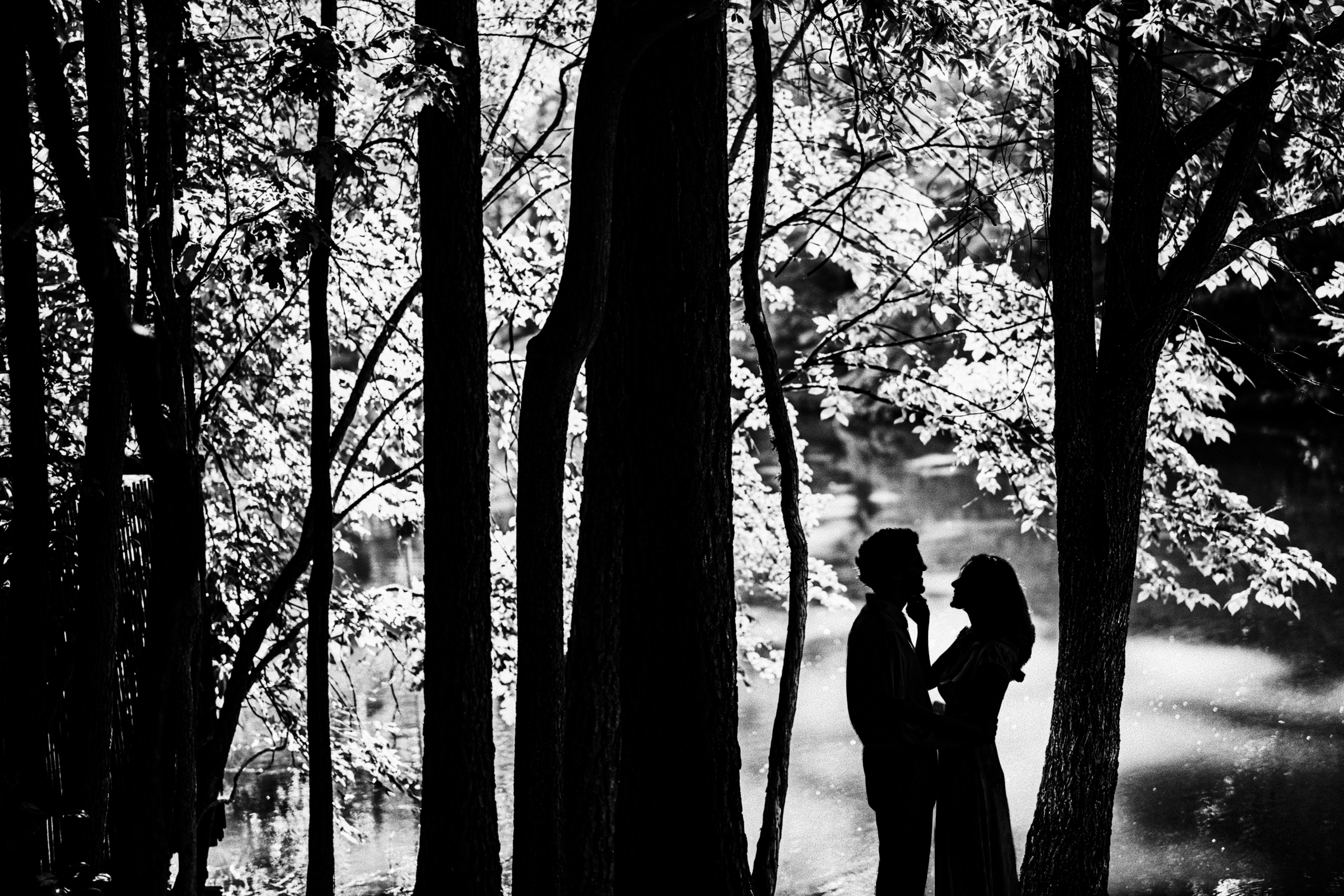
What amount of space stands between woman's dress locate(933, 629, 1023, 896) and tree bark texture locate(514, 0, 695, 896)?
1328mm

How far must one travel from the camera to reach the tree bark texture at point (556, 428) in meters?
3.76

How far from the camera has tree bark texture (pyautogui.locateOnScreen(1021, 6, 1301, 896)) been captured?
5.89m

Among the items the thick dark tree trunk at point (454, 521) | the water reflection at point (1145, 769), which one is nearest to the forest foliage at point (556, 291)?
the thick dark tree trunk at point (454, 521)

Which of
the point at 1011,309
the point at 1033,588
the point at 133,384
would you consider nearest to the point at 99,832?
Answer: the point at 133,384

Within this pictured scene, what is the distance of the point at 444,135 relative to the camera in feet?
15.9

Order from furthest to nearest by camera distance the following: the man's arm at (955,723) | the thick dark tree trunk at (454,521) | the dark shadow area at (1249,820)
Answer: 1. the dark shadow area at (1249,820)
2. the thick dark tree trunk at (454,521)
3. the man's arm at (955,723)

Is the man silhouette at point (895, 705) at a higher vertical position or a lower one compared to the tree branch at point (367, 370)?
lower

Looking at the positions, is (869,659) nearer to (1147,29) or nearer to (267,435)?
(1147,29)

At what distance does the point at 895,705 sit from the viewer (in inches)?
154

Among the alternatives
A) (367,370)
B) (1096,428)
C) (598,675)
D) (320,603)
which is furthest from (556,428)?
(1096,428)

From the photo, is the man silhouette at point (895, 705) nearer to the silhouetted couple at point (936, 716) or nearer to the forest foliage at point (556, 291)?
the silhouetted couple at point (936, 716)

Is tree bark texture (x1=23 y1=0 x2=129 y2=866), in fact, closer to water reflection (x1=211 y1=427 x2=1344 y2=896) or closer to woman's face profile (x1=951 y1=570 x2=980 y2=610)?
woman's face profile (x1=951 y1=570 x2=980 y2=610)

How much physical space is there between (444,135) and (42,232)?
260 centimetres

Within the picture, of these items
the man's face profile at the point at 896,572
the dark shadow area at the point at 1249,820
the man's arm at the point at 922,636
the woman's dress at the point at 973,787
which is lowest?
the dark shadow area at the point at 1249,820
